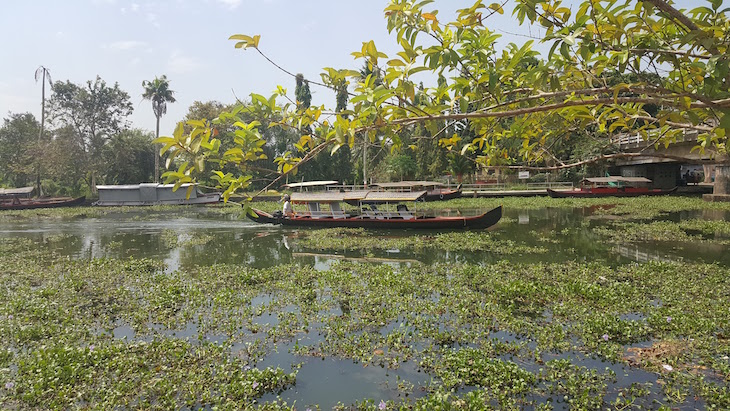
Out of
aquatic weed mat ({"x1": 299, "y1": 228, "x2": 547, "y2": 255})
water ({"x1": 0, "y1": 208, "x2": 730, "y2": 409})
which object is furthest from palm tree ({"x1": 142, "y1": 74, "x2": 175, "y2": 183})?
aquatic weed mat ({"x1": 299, "y1": 228, "x2": 547, "y2": 255})

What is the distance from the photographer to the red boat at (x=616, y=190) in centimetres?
2698

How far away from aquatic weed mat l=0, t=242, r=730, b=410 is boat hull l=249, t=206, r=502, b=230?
20.2ft

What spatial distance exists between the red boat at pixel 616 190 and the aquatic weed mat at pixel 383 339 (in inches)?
811

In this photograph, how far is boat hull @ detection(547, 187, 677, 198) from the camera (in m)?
26.9

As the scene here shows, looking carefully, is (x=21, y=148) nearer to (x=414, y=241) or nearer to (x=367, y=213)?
(x=367, y=213)

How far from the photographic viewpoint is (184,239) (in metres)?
15.2

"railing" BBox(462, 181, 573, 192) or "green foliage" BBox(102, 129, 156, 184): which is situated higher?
"green foliage" BBox(102, 129, 156, 184)

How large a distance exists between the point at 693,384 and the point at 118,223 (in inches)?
890

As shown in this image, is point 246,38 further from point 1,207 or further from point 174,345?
point 1,207

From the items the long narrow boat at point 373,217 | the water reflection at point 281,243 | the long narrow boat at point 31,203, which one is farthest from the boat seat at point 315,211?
the long narrow boat at point 31,203

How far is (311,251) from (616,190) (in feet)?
75.7

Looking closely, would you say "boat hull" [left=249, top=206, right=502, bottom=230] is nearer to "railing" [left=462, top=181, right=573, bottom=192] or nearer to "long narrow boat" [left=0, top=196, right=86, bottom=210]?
"railing" [left=462, top=181, right=573, bottom=192]

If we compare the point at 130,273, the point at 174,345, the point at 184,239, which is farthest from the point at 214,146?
the point at 184,239

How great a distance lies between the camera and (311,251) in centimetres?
1265
